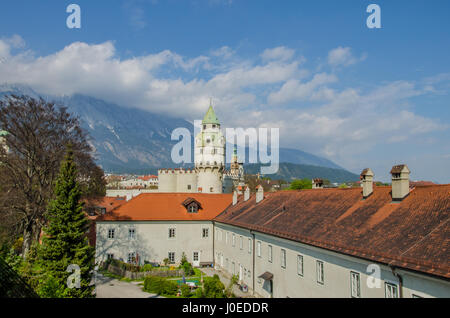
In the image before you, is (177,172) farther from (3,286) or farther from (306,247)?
(3,286)

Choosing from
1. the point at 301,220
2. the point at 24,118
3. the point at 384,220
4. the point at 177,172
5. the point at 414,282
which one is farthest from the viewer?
the point at 177,172

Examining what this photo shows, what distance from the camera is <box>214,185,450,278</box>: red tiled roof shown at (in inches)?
569

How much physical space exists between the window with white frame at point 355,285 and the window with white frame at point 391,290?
6.19 ft

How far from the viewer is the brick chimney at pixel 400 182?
1939cm

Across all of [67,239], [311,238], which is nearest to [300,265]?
[311,238]

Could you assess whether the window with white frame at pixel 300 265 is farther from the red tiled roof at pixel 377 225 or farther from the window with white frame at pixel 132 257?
the window with white frame at pixel 132 257

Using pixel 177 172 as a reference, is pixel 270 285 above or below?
below

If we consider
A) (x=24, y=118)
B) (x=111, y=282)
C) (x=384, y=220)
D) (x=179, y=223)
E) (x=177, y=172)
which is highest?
(x=24, y=118)

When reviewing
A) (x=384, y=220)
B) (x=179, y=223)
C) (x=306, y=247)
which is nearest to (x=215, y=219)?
(x=179, y=223)

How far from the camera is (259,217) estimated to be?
1280 inches

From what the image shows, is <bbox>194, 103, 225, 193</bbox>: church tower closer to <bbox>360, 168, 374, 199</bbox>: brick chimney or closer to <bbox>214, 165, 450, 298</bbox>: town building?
<bbox>214, 165, 450, 298</bbox>: town building

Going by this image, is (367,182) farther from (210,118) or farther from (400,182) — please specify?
(210,118)

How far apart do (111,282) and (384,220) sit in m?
28.5

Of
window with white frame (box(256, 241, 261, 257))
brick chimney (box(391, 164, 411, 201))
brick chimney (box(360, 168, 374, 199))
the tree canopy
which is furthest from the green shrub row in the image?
brick chimney (box(391, 164, 411, 201))
